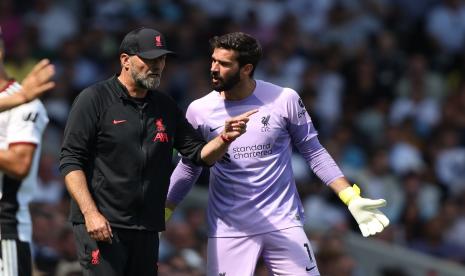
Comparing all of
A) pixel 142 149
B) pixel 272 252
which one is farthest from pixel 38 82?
pixel 272 252

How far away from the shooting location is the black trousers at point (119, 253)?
798cm

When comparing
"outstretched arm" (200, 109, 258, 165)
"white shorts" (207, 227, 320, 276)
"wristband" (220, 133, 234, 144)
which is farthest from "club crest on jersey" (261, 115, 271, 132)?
"white shorts" (207, 227, 320, 276)

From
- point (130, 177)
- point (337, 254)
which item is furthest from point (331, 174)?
point (337, 254)

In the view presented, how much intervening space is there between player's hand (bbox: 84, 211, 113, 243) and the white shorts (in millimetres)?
1169

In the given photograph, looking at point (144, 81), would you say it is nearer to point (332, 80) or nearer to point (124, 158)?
point (124, 158)

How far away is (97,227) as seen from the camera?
25.4 ft

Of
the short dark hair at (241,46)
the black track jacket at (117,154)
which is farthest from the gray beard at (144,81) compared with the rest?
the short dark hair at (241,46)

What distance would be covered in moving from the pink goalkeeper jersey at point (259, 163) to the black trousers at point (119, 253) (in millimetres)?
746

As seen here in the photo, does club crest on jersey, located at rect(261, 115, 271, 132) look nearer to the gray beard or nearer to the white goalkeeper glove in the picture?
the white goalkeeper glove

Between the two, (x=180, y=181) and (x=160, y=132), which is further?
(x=180, y=181)

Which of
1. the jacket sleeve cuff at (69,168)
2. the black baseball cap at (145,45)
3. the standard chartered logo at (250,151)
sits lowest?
the standard chartered logo at (250,151)

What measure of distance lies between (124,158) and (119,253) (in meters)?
0.63

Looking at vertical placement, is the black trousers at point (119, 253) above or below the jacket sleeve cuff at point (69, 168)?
below

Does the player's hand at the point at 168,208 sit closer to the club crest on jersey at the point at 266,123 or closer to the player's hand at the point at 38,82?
the club crest on jersey at the point at 266,123
